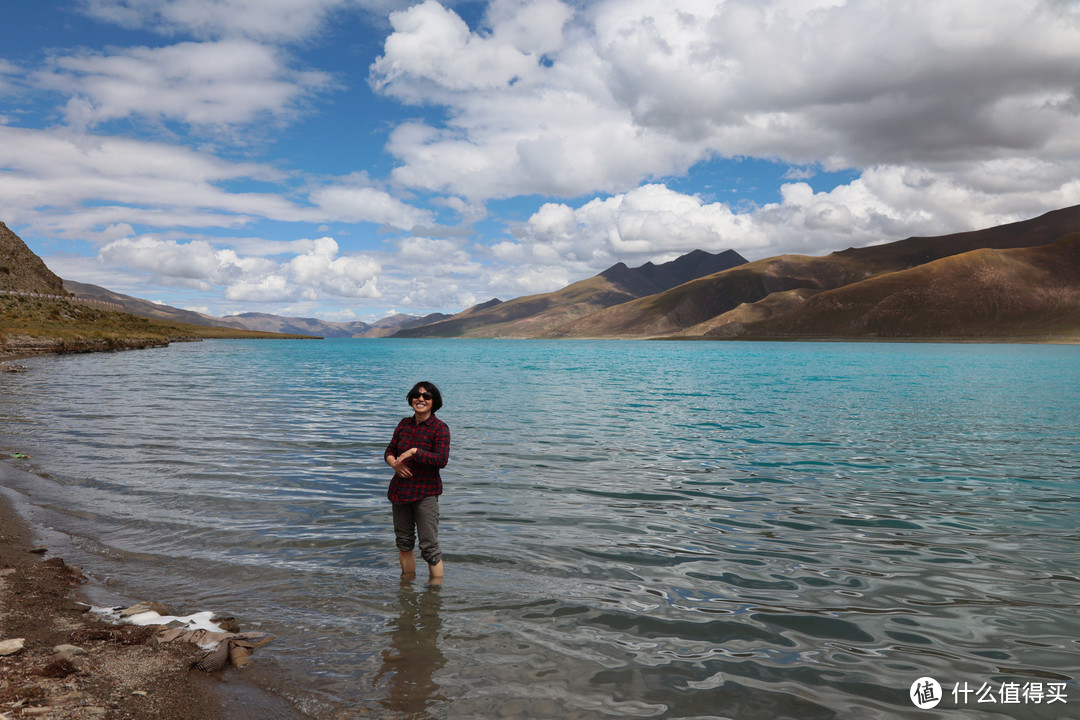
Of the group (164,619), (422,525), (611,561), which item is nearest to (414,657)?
(422,525)

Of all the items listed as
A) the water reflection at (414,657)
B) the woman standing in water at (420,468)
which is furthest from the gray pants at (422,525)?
the water reflection at (414,657)

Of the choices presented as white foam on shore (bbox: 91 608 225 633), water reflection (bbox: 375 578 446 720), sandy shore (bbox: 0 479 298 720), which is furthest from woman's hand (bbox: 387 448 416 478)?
sandy shore (bbox: 0 479 298 720)

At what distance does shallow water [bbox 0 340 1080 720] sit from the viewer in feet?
20.6

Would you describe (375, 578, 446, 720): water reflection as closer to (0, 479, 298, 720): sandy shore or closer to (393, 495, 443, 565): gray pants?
(393, 495, 443, 565): gray pants

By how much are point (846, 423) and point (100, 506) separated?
26.3 metres

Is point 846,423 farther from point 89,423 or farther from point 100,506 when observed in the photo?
point 89,423

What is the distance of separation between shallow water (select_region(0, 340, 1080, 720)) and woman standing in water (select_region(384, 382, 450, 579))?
Result: 2.55ft

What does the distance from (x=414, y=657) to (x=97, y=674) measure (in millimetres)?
2961

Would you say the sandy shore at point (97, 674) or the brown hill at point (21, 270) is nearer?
the sandy shore at point (97, 674)

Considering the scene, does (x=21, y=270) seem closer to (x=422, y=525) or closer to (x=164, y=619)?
(x=164, y=619)

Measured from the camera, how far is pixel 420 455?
791cm

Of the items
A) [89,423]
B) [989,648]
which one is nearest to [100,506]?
[89,423]

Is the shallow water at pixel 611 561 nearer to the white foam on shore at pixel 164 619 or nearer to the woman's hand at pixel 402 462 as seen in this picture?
the white foam on shore at pixel 164 619

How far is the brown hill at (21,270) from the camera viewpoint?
109m
